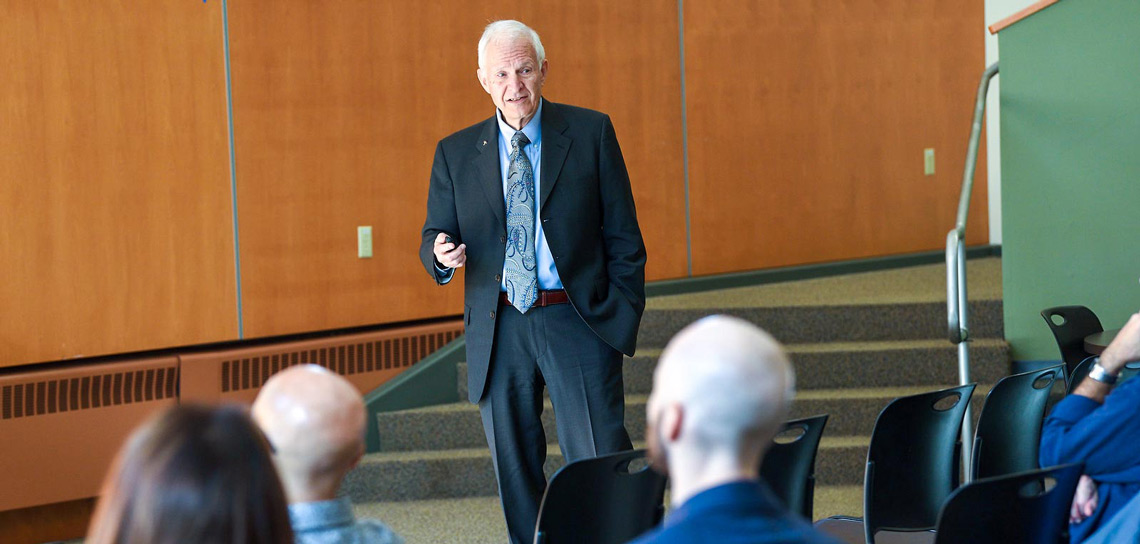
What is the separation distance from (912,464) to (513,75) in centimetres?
144

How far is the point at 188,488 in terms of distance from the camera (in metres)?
1.06

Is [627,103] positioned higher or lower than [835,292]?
higher

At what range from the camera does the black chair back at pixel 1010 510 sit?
191cm

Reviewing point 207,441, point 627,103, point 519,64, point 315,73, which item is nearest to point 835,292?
point 627,103

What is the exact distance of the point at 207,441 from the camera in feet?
3.55

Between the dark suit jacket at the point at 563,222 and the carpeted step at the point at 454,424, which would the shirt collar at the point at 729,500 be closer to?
the dark suit jacket at the point at 563,222

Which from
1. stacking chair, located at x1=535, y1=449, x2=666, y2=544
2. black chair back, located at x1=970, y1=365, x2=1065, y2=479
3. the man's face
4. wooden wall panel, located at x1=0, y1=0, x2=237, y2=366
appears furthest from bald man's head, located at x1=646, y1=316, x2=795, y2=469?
wooden wall panel, located at x1=0, y1=0, x2=237, y2=366

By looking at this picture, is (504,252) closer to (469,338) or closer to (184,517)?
(469,338)

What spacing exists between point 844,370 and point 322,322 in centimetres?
237

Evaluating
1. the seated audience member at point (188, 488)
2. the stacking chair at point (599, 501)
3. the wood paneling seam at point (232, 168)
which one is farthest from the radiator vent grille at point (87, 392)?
the seated audience member at point (188, 488)

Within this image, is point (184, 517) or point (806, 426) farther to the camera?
point (806, 426)

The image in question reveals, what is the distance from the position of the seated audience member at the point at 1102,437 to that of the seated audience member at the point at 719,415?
Result: 1284 millimetres

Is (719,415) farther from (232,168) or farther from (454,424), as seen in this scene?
(232,168)

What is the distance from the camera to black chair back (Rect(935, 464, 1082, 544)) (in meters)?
1.91
